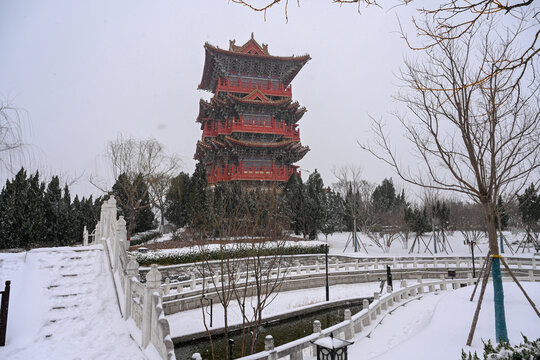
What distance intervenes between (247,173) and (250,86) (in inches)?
442

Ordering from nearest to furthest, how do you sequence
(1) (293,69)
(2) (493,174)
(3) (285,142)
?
(2) (493,174), (3) (285,142), (1) (293,69)

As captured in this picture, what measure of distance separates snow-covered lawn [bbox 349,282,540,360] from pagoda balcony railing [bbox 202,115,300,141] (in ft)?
83.9

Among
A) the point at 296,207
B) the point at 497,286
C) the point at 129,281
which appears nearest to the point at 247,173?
the point at 296,207

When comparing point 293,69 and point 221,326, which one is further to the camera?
point 293,69

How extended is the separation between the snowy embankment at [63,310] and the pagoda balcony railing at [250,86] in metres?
28.2

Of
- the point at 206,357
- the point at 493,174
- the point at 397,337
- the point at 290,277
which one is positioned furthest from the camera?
the point at 290,277

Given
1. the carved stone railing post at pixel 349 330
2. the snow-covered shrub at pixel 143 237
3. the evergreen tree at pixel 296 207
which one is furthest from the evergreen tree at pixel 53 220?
the carved stone railing post at pixel 349 330

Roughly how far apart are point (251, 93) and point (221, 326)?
2708cm

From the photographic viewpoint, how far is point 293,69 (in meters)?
36.9

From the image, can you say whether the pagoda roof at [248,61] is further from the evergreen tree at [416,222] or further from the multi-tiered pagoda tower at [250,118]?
the evergreen tree at [416,222]

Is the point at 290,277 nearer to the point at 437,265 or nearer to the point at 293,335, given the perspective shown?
the point at 293,335

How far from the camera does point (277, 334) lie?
35.1ft

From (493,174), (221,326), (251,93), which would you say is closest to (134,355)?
(221,326)

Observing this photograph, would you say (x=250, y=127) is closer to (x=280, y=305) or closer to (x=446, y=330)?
(x=280, y=305)
